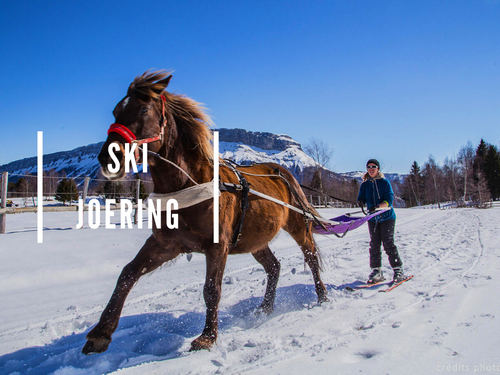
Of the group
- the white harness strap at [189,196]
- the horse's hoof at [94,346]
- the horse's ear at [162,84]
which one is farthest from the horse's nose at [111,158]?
the horse's hoof at [94,346]

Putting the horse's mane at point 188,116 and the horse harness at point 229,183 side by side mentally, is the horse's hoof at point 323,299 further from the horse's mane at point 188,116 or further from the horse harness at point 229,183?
the horse's mane at point 188,116

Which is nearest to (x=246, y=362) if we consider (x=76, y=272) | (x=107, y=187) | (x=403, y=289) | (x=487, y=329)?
(x=487, y=329)

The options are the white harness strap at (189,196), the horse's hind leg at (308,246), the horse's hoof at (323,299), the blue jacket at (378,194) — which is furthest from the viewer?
the blue jacket at (378,194)

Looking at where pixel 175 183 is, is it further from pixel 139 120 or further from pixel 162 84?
pixel 162 84

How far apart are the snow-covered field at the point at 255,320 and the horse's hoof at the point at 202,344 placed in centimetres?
→ 5

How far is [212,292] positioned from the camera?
2.39 m

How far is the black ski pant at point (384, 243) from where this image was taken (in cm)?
425

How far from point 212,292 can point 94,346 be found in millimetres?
961

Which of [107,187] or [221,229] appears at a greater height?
[107,187]

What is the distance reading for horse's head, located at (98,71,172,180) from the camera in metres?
2.00

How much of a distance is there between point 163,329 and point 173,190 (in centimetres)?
142

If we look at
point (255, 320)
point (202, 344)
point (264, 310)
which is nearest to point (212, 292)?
point (202, 344)

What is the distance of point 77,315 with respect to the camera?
3.22 m

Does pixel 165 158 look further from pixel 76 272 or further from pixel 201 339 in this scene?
pixel 76 272
